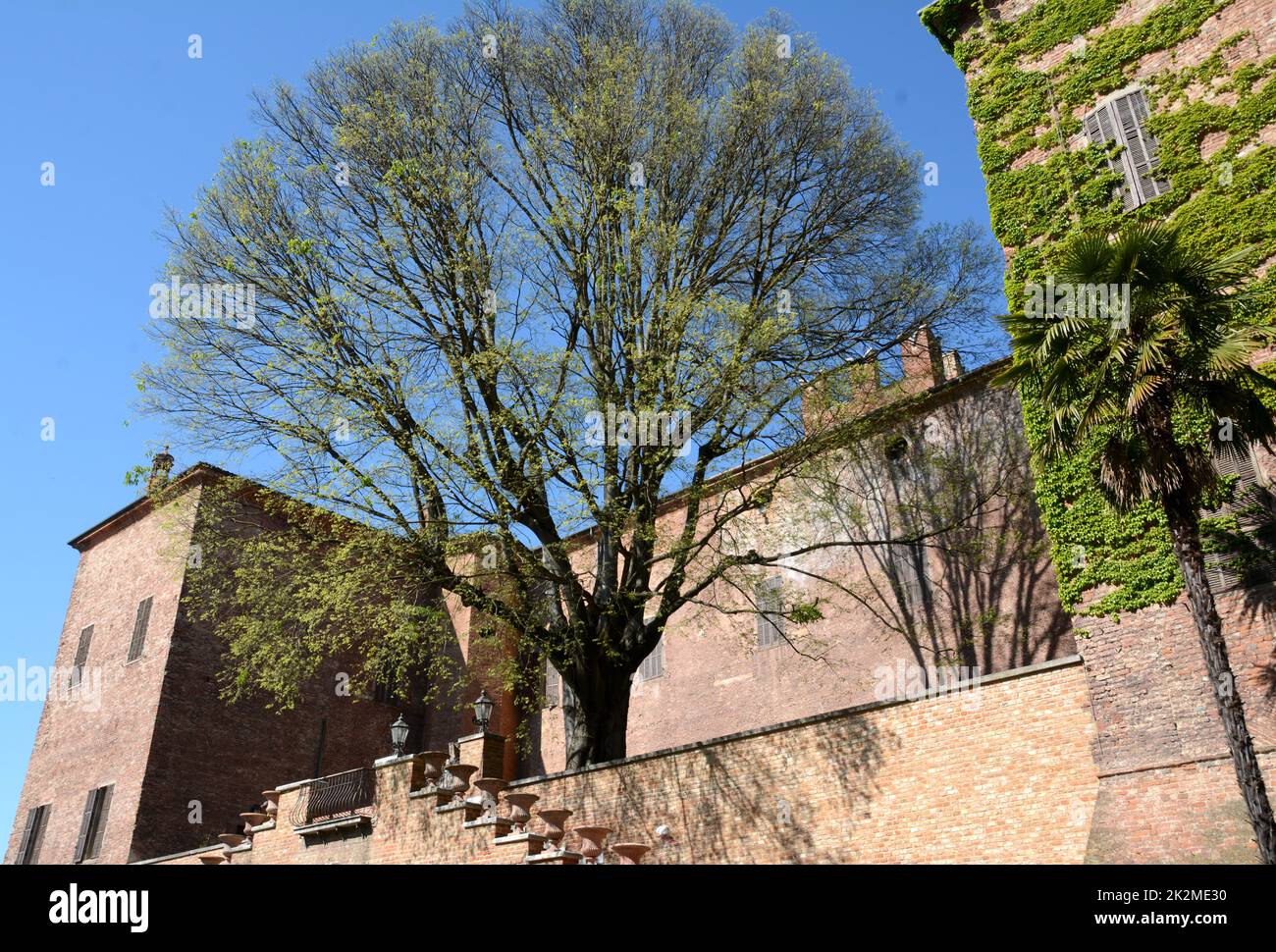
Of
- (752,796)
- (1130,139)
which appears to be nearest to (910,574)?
(752,796)

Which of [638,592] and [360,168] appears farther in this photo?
[360,168]

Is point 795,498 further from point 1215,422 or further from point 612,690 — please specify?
point 1215,422

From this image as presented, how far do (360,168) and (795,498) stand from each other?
987 centimetres

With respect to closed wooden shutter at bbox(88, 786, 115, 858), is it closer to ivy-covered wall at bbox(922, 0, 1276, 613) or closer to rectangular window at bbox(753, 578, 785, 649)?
rectangular window at bbox(753, 578, 785, 649)

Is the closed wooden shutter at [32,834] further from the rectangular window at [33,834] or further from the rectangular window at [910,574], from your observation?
the rectangular window at [910,574]

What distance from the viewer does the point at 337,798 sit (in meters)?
17.5

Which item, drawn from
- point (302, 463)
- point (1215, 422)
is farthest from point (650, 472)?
point (1215, 422)

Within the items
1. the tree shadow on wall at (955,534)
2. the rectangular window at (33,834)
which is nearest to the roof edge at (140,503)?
the rectangular window at (33,834)

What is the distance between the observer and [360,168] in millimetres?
18047

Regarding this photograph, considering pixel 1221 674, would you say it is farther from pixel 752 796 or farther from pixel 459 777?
pixel 459 777

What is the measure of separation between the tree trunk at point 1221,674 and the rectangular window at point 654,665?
14.8m

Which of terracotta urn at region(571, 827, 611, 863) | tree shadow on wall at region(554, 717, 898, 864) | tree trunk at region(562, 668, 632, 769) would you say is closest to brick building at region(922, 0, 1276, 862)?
tree shadow on wall at region(554, 717, 898, 864)

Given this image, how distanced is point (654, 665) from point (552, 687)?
3366 millimetres

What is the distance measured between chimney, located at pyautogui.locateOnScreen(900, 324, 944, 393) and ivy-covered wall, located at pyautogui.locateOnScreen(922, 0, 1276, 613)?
511 cm
